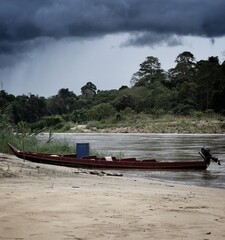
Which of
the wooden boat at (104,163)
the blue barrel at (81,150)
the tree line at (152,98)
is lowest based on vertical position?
the wooden boat at (104,163)

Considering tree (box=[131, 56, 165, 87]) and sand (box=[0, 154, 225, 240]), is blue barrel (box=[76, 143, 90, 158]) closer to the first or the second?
sand (box=[0, 154, 225, 240])

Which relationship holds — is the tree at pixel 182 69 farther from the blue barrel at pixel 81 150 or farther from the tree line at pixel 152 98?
the blue barrel at pixel 81 150

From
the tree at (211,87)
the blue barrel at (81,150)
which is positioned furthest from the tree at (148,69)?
the blue barrel at (81,150)

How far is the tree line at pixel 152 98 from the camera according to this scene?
75438mm

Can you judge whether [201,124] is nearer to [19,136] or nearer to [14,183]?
A: [19,136]

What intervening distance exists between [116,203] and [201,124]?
196ft

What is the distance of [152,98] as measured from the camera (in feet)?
304

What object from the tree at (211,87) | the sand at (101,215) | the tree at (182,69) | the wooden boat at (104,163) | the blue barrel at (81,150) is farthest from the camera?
the tree at (182,69)

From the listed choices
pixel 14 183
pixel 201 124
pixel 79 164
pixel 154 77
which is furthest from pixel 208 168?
pixel 154 77

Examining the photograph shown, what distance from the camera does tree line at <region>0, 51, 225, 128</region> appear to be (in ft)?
247

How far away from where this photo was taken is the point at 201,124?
6588 cm

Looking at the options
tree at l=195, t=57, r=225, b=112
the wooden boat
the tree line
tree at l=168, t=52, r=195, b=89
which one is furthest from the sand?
tree at l=168, t=52, r=195, b=89

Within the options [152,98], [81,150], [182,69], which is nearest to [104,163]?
[81,150]

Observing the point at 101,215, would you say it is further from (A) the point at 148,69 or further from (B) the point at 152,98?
(A) the point at 148,69
